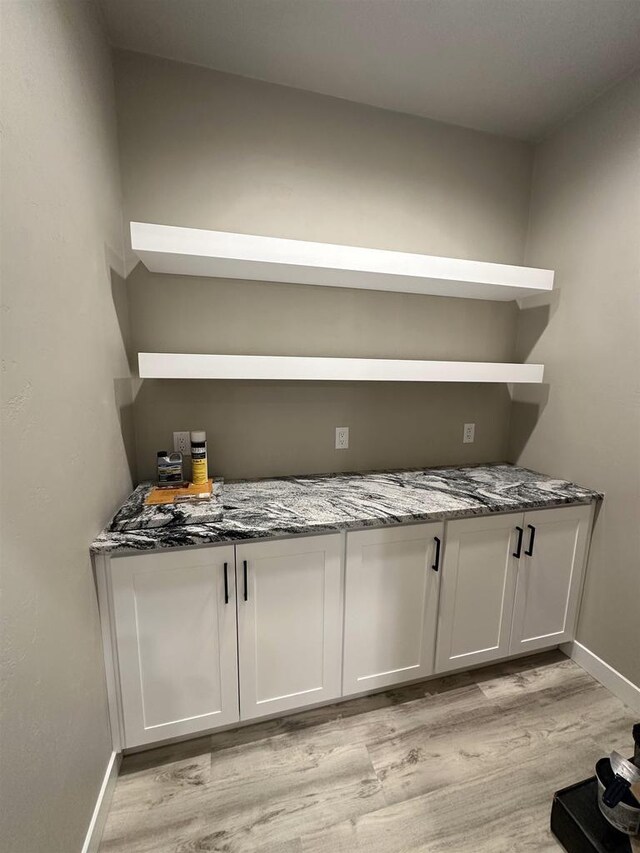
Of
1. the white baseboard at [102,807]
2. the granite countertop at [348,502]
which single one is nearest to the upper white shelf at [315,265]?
the granite countertop at [348,502]

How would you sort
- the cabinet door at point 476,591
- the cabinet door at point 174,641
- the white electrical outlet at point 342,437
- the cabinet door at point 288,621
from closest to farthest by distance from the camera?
the cabinet door at point 174,641
the cabinet door at point 288,621
the cabinet door at point 476,591
the white electrical outlet at point 342,437

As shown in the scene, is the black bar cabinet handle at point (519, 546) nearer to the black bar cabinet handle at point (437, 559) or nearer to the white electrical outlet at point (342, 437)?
the black bar cabinet handle at point (437, 559)

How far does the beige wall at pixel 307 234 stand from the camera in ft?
5.37

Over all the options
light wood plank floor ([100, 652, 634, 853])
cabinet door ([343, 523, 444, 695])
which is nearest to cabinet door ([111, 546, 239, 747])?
light wood plank floor ([100, 652, 634, 853])

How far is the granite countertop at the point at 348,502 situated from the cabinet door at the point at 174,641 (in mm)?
80

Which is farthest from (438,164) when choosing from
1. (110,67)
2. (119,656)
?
(119,656)

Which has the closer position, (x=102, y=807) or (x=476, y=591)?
(x=102, y=807)

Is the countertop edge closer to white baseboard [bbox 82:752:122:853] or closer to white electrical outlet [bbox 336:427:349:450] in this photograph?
white electrical outlet [bbox 336:427:349:450]

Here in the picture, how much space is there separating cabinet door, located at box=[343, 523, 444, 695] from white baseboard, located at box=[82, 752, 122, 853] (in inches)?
35.5

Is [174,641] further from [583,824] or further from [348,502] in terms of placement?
[583,824]

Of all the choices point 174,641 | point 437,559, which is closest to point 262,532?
point 174,641

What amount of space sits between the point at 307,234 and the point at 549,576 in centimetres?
210

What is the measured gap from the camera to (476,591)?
1.69m

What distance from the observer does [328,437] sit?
2006 mm
